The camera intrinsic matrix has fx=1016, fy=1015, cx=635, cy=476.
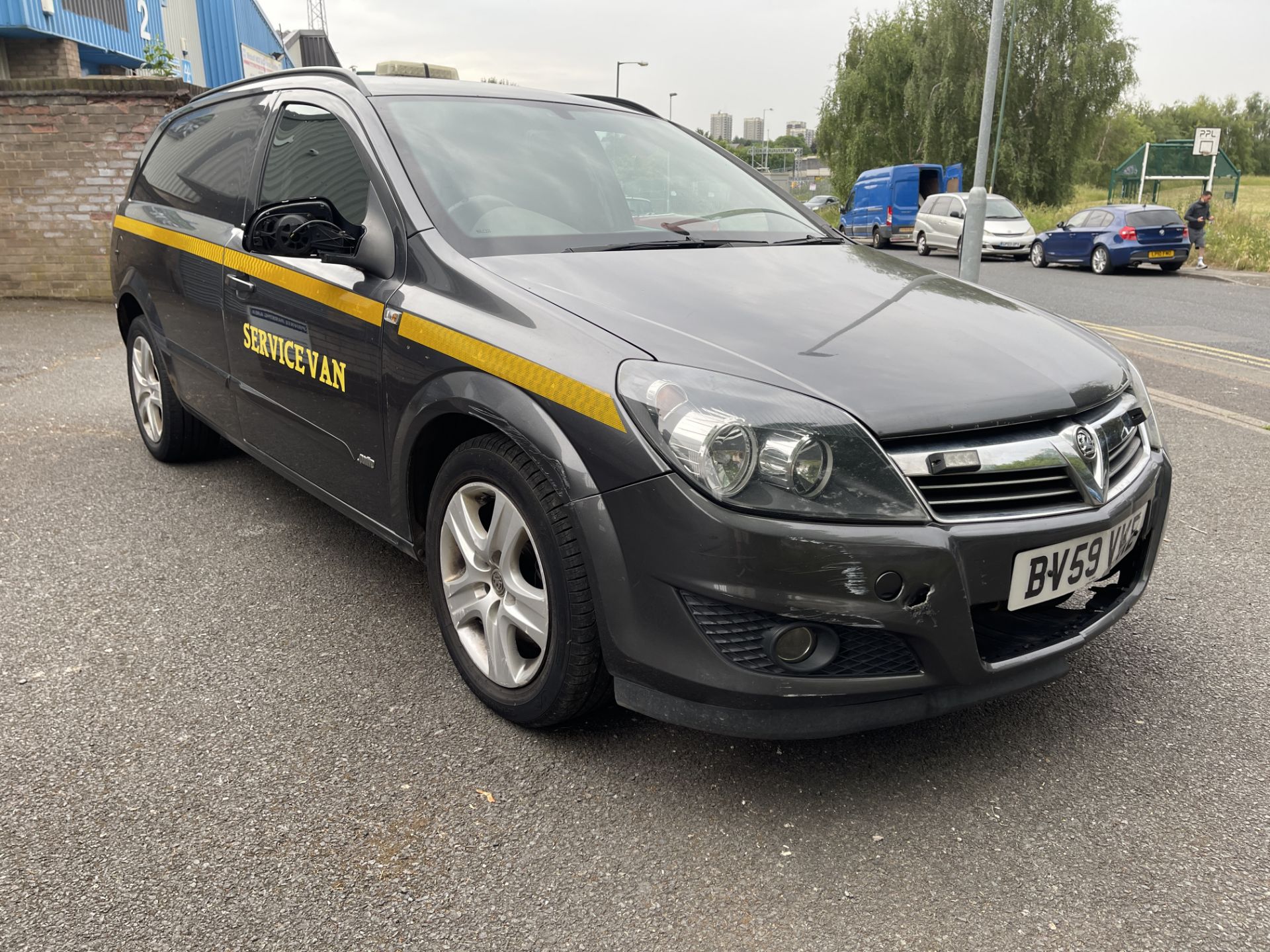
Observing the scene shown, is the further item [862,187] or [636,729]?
[862,187]

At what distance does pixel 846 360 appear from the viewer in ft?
7.45

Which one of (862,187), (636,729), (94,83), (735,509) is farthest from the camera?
(862,187)

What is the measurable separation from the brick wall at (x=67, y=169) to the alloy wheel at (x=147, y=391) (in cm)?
583

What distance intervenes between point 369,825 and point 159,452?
3.25m

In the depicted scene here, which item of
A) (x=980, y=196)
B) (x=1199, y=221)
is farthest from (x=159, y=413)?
(x=1199, y=221)

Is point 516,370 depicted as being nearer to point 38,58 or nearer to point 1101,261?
point 38,58

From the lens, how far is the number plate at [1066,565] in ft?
7.13

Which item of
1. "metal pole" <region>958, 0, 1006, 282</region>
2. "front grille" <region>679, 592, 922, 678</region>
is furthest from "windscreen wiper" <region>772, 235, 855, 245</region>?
"metal pole" <region>958, 0, 1006, 282</region>

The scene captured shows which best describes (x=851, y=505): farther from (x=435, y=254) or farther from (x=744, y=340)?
(x=435, y=254)

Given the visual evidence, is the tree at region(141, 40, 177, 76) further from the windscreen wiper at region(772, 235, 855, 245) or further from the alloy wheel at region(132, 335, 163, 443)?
the windscreen wiper at region(772, 235, 855, 245)

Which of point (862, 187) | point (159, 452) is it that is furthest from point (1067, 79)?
point (159, 452)

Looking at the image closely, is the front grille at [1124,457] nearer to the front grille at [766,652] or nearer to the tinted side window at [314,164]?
the front grille at [766,652]

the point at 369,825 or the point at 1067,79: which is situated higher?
the point at 1067,79

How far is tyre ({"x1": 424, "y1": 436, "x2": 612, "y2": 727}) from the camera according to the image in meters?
2.29
